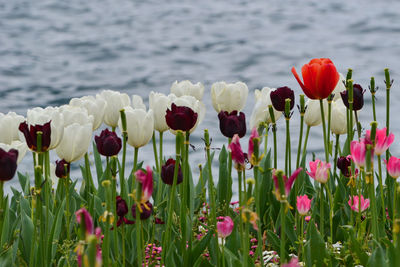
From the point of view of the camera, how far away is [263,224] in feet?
10.0

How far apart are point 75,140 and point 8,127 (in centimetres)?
44

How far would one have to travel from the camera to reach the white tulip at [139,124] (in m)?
2.54

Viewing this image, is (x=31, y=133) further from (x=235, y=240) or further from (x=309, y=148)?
(x=309, y=148)

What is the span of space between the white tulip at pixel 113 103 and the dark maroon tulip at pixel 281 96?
0.61 m

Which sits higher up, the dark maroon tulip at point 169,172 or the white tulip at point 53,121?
the white tulip at point 53,121

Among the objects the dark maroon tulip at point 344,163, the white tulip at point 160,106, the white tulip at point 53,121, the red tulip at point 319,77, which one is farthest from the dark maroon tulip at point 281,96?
the white tulip at point 53,121

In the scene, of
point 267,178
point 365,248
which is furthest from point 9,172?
point 267,178

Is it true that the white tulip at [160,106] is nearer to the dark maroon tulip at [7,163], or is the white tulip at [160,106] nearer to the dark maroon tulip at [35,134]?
the dark maroon tulip at [35,134]

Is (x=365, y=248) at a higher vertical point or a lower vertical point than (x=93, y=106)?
lower

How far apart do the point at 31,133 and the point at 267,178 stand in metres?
1.23

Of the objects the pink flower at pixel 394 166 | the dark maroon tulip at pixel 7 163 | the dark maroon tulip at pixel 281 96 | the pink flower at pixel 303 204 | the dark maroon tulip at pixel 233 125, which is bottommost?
the pink flower at pixel 303 204

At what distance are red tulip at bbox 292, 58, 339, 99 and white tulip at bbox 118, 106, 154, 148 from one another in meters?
0.53

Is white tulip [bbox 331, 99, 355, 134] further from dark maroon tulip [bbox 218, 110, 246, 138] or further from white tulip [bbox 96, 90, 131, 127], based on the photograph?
white tulip [bbox 96, 90, 131, 127]

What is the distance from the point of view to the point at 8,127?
9.04 ft
